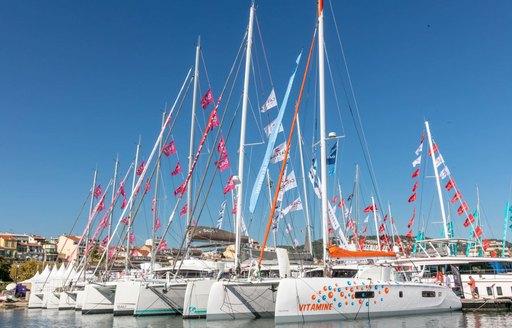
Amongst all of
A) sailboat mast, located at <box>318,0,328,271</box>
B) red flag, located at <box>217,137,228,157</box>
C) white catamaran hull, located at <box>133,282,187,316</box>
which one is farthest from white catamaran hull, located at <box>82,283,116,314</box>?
sailboat mast, located at <box>318,0,328,271</box>

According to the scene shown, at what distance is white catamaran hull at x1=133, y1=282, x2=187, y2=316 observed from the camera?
30750 mm

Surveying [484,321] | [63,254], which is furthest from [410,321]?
[63,254]

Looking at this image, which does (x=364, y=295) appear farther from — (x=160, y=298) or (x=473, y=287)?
(x=160, y=298)

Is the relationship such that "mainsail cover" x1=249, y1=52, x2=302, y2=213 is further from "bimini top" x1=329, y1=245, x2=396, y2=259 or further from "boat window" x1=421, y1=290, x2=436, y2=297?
"boat window" x1=421, y1=290, x2=436, y2=297

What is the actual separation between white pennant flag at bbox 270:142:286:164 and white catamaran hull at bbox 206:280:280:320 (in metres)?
7.10

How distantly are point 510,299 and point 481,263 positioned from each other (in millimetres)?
3175

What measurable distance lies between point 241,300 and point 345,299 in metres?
5.89

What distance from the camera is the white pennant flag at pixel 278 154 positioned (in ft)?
89.6

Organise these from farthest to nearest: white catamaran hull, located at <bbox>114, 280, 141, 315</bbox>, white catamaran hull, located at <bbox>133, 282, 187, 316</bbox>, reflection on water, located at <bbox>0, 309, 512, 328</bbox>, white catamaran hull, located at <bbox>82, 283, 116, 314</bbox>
A: white catamaran hull, located at <bbox>82, 283, 116, 314</bbox>, white catamaran hull, located at <bbox>114, 280, 141, 315</bbox>, white catamaran hull, located at <bbox>133, 282, 187, 316</bbox>, reflection on water, located at <bbox>0, 309, 512, 328</bbox>

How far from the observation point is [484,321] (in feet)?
82.7

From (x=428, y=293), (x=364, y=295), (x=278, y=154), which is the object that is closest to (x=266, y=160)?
(x=278, y=154)

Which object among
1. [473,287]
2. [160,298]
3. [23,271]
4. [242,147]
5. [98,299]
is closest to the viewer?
[242,147]

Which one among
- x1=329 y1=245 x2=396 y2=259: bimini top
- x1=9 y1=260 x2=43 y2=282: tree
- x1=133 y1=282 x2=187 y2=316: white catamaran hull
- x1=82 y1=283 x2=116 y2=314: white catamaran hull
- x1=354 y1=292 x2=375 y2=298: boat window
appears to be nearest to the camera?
x1=354 y1=292 x2=375 y2=298: boat window

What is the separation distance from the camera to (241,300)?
25.8 meters
